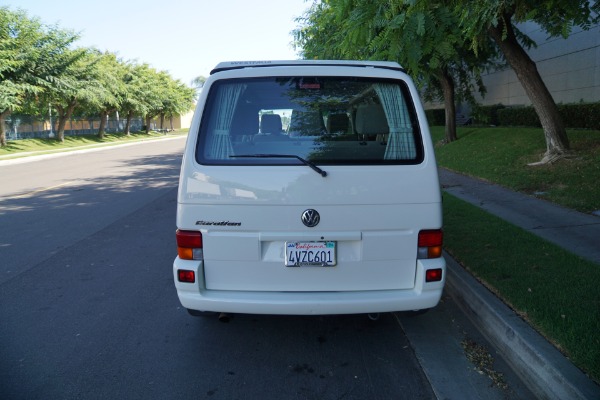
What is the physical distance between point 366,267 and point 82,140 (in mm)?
44202

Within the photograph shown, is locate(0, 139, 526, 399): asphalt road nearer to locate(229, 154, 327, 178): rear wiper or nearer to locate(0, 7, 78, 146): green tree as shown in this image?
locate(229, 154, 327, 178): rear wiper

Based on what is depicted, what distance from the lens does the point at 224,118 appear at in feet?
11.3

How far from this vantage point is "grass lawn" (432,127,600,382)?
136 inches

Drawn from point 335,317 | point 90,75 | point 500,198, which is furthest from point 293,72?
point 90,75

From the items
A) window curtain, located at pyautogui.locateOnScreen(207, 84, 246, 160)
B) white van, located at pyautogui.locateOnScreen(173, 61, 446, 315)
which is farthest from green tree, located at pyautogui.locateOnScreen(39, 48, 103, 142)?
white van, located at pyautogui.locateOnScreen(173, 61, 446, 315)

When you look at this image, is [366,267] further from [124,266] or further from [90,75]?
[90,75]

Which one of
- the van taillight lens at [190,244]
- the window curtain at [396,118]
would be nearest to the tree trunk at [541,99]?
the window curtain at [396,118]

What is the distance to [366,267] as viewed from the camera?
3.33m

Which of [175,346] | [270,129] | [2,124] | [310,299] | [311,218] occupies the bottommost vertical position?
[175,346]

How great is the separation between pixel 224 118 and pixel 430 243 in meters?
1.74

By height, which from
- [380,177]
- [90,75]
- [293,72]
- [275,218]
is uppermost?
[90,75]

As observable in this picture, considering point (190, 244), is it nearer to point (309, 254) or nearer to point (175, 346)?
point (309, 254)

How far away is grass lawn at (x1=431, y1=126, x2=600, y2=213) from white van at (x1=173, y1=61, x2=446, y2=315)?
5.34 metres

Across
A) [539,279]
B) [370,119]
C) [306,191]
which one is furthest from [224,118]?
[539,279]
